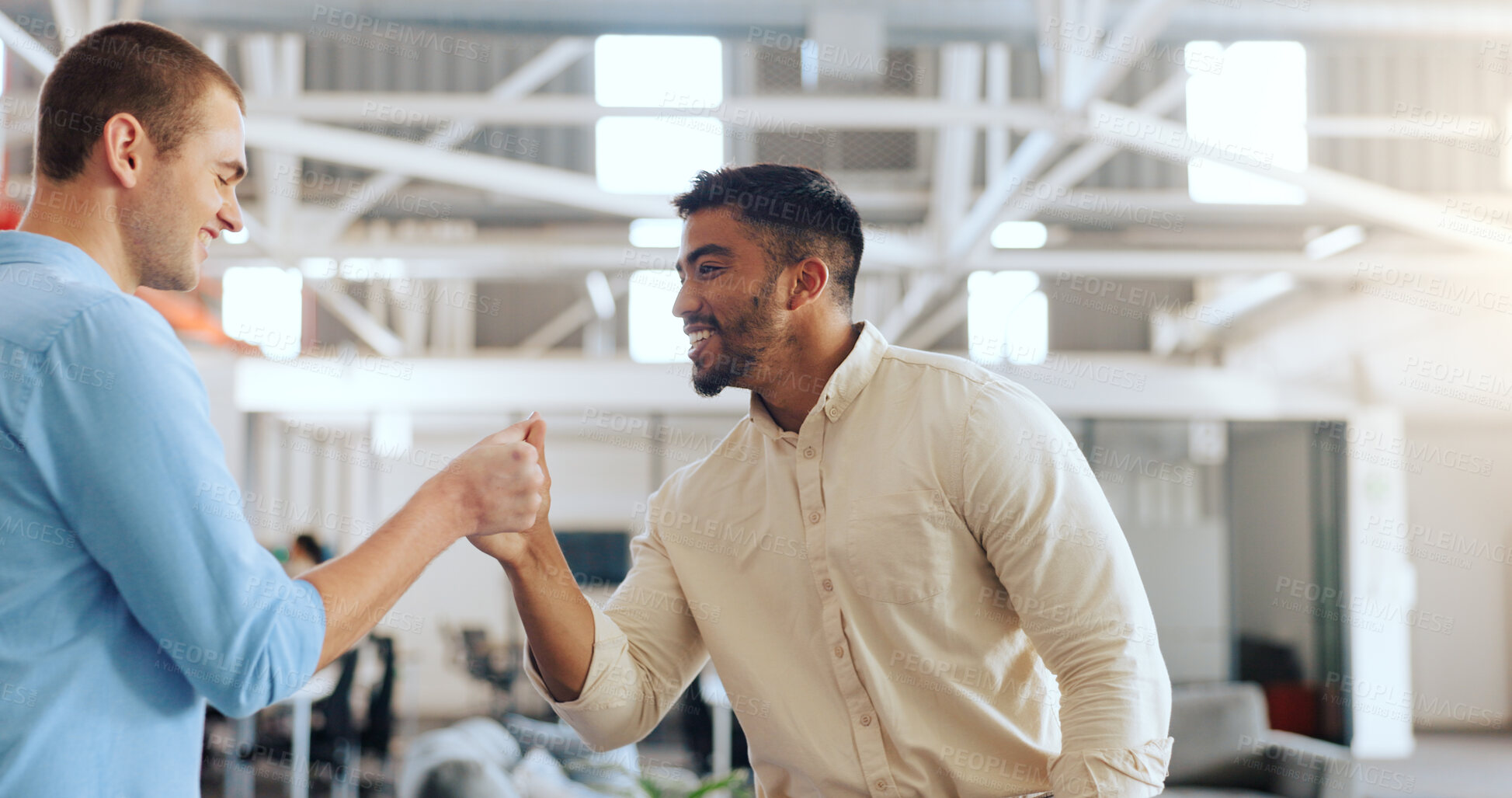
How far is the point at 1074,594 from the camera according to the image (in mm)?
1577

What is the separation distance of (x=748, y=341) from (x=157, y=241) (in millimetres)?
919

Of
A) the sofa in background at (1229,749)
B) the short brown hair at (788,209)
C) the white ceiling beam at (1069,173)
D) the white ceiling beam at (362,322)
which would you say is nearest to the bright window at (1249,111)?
the white ceiling beam at (1069,173)

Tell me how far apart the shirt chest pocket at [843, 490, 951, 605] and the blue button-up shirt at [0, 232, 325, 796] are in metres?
0.84

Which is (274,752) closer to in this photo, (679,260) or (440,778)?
(440,778)

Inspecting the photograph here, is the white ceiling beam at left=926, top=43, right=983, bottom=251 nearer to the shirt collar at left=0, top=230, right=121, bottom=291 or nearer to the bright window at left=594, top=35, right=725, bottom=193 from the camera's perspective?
the bright window at left=594, top=35, right=725, bottom=193

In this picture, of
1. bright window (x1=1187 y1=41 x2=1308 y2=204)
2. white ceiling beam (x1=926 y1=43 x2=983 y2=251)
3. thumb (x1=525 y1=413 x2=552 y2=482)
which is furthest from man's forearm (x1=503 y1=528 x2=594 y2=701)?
bright window (x1=1187 y1=41 x2=1308 y2=204)

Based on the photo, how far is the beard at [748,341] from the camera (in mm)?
1950

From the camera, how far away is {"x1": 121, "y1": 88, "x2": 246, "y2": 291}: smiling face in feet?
4.30

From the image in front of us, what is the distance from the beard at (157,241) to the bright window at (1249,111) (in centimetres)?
718

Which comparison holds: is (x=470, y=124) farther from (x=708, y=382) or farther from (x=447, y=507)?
(x=447, y=507)

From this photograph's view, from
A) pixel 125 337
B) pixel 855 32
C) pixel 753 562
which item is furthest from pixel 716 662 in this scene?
pixel 855 32

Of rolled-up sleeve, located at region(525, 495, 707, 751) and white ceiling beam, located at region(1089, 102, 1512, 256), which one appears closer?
rolled-up sleeve, located at region(525, 495, 707, 751)

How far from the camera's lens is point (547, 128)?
9.28 meters

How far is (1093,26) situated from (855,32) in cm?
87
